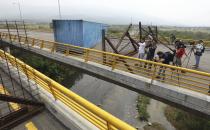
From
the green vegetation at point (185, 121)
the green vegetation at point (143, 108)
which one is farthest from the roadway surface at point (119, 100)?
the green vegetation at point (185, 121)

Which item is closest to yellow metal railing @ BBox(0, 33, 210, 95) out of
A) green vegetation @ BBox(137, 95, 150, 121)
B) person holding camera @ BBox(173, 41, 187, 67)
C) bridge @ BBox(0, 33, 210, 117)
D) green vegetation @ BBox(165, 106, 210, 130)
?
bridge @ BBox(0, 33, 210, 117)

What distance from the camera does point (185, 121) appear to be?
15.0 meters

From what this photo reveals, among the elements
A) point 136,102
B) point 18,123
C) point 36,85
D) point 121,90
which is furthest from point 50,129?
point 121,90

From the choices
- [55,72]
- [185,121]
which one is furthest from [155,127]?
[55,72]

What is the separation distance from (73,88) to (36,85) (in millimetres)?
14739

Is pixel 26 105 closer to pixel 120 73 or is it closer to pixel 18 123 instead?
pixel 18 123

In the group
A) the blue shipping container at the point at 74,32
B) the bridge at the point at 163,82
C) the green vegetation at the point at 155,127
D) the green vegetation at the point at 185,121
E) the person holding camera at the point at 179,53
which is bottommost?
the green vegetation at the point at 155,127

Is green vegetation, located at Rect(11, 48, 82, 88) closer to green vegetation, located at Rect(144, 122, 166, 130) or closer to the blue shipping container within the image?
the blue shipping container

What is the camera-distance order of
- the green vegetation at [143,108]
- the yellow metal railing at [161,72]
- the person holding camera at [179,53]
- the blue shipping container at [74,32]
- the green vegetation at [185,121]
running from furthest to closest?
the blue shipping container at [74,32] < the green vegetation at [143,108] < the green vegetation at [185,121] < the person holding camera at [179,53] < the yellow metal railing at [161,72]

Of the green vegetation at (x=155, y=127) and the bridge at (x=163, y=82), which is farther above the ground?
the bridge at (x=163, y=82)

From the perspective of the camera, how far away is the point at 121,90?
71.3 ft

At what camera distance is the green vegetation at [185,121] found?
1397cm

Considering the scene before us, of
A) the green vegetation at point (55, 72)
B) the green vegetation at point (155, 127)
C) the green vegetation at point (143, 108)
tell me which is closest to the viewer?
the green vegetation at point (155, 127)

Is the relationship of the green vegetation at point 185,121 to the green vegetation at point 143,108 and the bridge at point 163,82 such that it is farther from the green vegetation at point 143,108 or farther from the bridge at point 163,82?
the bridge at point 163,82
